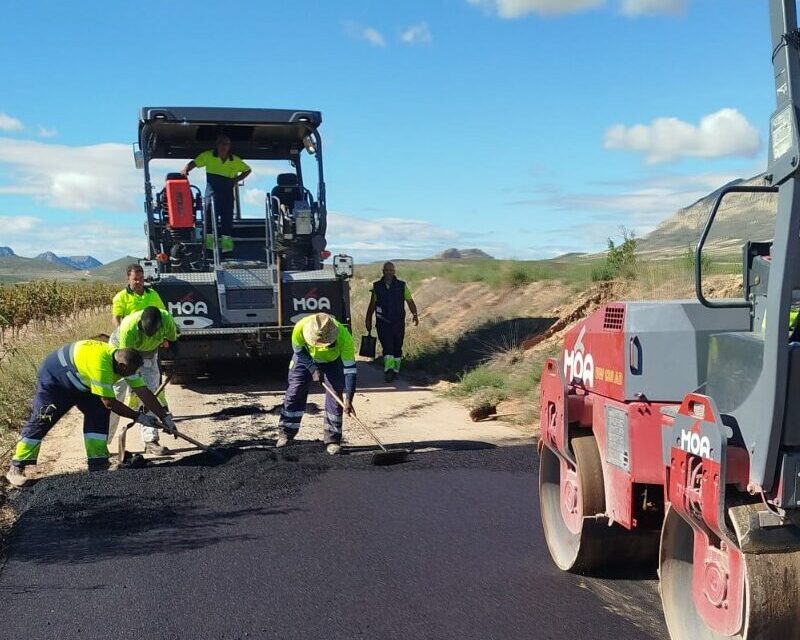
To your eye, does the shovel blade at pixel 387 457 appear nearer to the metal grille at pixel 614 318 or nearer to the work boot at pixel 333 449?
the work boot at pixel 333 449

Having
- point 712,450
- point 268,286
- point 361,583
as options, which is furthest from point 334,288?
point 712,450

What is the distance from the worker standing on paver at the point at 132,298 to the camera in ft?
26.9

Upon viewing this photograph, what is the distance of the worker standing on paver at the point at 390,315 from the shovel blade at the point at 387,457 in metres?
4.91

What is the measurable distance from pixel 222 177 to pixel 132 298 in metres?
3.54

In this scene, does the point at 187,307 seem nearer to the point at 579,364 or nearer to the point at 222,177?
the point at 222,177

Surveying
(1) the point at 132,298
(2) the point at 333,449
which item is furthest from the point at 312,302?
(2) the point at 333,449

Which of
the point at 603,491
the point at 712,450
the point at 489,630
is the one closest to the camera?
the point at 712,450

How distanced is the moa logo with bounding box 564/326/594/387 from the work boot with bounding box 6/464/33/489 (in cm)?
420

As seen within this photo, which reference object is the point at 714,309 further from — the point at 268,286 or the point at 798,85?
the point at 268,286

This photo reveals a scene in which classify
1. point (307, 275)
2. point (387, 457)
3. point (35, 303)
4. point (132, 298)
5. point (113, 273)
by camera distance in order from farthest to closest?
point (113, 273) < point (35, 303) < point (307, 275) < point (132, 298) < point (387, 457)

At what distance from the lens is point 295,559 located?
14.7ft

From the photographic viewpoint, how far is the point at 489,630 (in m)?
3.54

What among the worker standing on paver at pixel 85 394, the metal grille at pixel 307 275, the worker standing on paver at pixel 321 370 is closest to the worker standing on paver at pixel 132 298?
the worker standing on paver at pixel 321 370

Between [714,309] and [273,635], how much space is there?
7.73 ft
